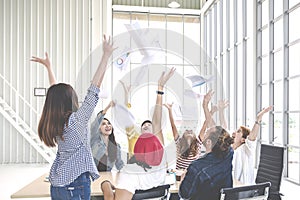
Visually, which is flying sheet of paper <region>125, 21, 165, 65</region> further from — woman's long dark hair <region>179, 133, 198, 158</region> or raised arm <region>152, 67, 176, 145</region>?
woman's long dark hair <region>179, 133, 198, 158</region>

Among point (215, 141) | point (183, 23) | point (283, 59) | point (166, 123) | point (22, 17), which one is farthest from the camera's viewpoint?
point (183, 23)

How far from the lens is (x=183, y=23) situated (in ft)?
37.0

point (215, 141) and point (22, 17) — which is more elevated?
point (22, 17)

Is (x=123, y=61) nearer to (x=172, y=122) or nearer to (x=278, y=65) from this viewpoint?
(x=172, y=122)

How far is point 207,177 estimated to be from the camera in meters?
2.37

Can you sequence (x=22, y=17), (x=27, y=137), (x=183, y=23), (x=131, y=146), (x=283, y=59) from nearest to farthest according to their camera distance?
(x=131, y=146), (x=283, y=59), (x=27, y=137), (x=22, y=17), (x=183, y=23)

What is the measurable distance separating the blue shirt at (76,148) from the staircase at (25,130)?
7.78 metres

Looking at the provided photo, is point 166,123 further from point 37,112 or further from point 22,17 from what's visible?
point 22,17

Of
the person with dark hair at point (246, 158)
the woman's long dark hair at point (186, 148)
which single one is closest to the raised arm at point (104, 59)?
the woman's long dark hair at point (186, 148)

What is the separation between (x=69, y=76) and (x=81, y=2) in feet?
7.31

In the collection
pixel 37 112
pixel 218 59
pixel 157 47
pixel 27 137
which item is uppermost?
pixel 218 59

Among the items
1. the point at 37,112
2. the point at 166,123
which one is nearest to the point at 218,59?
the point at 37,112

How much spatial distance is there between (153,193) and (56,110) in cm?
86

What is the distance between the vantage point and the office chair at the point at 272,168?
342cm
